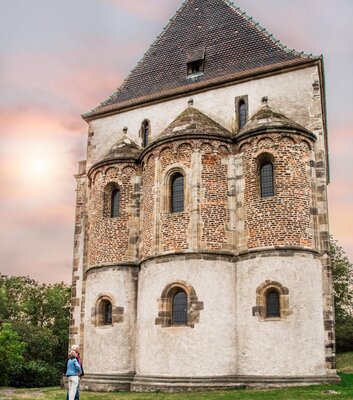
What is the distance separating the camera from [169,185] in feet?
76.1

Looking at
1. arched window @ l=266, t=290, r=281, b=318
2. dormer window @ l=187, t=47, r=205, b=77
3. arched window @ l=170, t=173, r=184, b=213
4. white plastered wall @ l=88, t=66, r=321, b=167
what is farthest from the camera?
dormer window @ l=187, t=47, r=205, b=77

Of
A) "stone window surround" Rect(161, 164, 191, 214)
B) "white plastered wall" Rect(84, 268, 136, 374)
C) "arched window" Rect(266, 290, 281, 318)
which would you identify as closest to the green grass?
"arched window" Rect(266, 290, 281, 318)

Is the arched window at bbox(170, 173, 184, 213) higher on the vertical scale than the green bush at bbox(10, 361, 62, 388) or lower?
higher

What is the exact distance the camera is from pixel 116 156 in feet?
85.8

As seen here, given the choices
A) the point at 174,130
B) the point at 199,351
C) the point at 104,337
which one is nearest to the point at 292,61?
the point at 174,130

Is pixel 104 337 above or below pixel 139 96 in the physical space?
below

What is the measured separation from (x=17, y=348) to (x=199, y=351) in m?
8.90

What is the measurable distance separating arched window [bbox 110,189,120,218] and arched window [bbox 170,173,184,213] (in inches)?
141

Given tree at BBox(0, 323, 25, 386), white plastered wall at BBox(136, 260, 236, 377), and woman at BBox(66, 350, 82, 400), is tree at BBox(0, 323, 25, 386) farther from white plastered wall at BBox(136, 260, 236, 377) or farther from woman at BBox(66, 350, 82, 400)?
woman at BBox(66, 350, 82, 400)

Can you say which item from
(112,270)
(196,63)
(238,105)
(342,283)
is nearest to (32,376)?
(112,270)

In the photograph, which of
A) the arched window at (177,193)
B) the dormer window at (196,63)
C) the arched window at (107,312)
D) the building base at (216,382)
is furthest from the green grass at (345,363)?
the dormer window at (196,63)

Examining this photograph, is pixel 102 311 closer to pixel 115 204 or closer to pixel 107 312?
pixel 107 312

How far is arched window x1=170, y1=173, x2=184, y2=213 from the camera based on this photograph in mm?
22969

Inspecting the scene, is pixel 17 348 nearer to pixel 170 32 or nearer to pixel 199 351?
pixel 199 351
